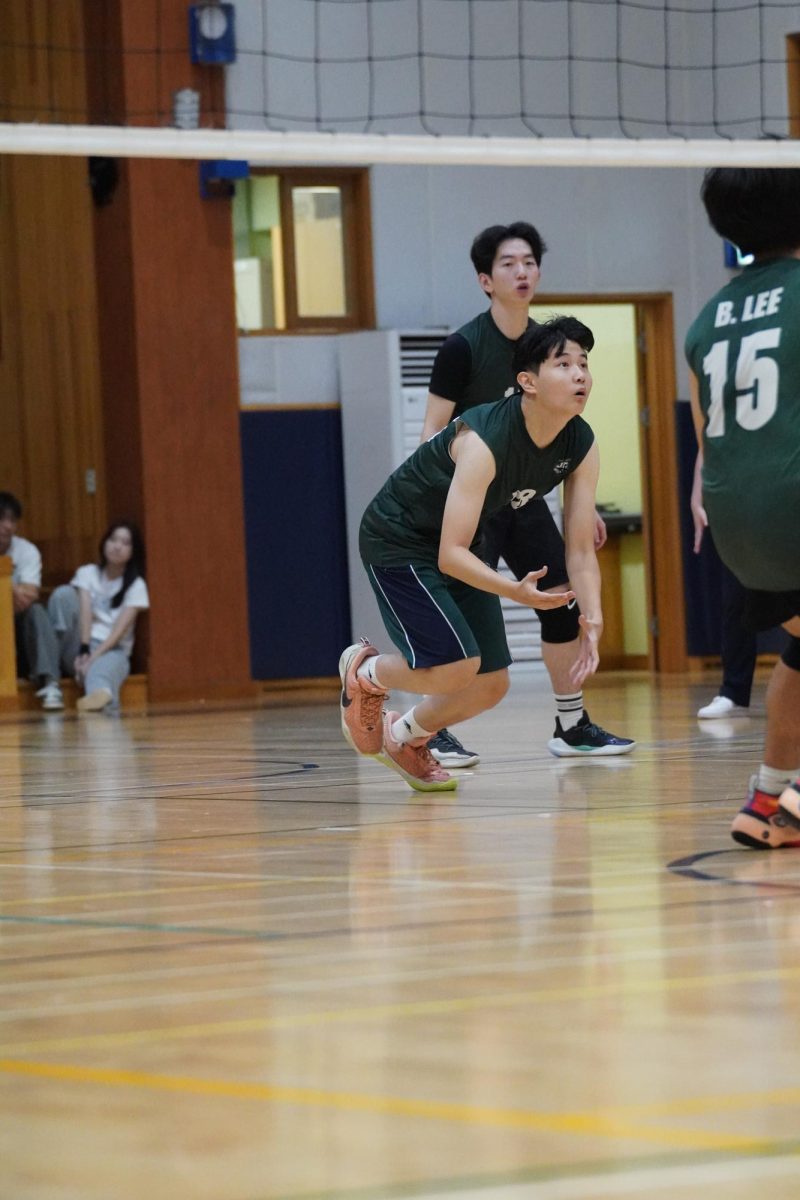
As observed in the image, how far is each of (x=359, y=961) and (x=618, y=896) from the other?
632mm

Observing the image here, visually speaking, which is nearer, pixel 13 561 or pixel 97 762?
pixel 97 762

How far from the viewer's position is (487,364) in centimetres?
611

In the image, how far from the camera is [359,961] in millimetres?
2721

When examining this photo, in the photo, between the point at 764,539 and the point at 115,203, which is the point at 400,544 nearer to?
the point at 764,539

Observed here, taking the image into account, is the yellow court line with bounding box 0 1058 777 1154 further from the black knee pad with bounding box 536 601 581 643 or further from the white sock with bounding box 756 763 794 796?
the black knee pad with bounding box 536 601 581 643

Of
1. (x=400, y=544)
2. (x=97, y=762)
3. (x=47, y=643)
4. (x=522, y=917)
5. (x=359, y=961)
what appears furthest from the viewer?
(x=47, y=643)

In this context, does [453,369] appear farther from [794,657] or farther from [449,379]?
[794,657]

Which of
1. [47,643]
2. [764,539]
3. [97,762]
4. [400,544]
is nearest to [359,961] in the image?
[764,539]

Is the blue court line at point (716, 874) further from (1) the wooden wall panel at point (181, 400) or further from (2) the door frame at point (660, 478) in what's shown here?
(2) the door frame at point (660, 478)

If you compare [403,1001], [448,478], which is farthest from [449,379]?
[403,1001]

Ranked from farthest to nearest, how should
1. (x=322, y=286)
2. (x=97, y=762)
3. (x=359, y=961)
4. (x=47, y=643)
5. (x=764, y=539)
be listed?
(x=322, y=286) → (x=47, y=643) → (x=97, y=762) → (x=764, y=539) → (x=359, y=961)

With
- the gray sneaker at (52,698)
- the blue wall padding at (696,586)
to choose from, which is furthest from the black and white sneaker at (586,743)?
the blue wall padding at (696,586)

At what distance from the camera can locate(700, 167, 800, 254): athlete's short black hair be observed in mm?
3613

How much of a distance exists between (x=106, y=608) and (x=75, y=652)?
37cm
